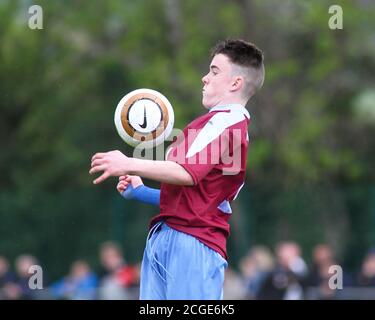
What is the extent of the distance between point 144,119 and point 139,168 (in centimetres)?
55

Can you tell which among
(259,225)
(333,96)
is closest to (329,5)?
(333,96)

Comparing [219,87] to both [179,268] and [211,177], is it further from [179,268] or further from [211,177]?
[179,268]

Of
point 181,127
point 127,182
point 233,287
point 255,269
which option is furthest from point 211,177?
point 181,127

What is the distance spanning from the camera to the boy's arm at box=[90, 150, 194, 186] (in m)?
6.30

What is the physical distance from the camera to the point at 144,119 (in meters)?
6.78

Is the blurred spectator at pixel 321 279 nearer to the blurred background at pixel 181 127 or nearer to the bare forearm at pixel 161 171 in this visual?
the blurred background at pixel 181 127

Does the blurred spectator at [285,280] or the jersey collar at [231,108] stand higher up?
the jersey collar at [231,108]

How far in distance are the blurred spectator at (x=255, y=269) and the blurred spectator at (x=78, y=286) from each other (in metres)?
2.54

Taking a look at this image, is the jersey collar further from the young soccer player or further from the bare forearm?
the bare forearm

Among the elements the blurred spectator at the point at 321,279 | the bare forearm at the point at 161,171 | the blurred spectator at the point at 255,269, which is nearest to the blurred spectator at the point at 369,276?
the blurred spectator at the point at 321,279

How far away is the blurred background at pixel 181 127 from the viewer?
1784 cm

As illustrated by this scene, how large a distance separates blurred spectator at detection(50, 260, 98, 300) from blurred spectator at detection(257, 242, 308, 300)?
312 cm

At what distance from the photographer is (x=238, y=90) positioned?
22.6ft

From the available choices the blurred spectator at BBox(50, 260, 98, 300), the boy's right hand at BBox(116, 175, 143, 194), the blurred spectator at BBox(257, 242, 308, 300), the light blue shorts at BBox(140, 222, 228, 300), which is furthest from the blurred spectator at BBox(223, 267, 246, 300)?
the light blue shorts at BBox(140, 222, 228, 300)
